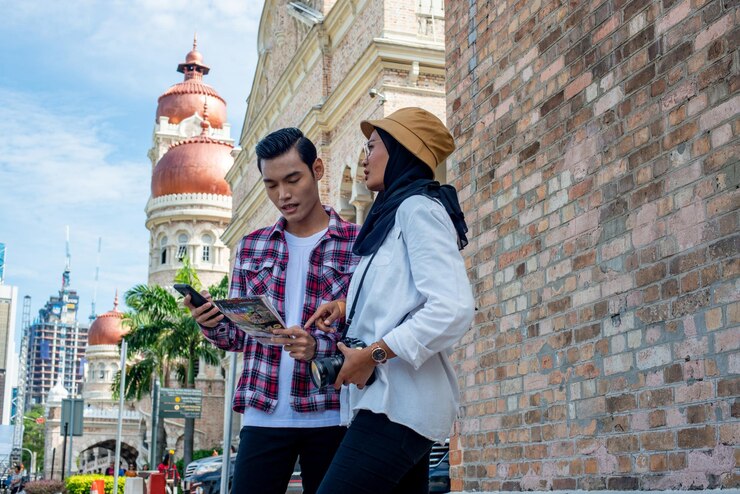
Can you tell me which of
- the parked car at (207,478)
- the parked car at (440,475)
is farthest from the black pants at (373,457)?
the parked car at (207,478)

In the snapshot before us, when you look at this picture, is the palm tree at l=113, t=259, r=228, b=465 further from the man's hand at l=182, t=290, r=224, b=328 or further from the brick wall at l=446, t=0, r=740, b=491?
the man's hand at l=182, t=290, r=224, b=328

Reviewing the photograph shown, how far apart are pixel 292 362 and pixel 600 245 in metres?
2.28

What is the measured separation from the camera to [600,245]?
5480 millimetres

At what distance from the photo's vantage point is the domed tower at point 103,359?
8031cm

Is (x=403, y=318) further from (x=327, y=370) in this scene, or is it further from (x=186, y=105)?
(x=186, y=105)

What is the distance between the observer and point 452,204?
3.31 m

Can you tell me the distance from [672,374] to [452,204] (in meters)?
2.09

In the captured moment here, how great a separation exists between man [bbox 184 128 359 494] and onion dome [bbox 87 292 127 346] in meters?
80.0

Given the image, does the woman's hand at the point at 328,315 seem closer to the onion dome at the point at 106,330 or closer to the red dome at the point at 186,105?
the red dome at the point at 186,105

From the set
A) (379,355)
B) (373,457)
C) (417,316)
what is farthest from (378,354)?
(373,457)

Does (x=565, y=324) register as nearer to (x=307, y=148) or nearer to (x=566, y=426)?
(x=566, y=426)

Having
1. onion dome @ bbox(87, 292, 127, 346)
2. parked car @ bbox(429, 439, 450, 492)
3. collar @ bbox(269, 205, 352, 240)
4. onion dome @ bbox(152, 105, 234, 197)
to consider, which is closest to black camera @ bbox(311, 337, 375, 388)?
collar @ bbox(269, 205, 352, 240)

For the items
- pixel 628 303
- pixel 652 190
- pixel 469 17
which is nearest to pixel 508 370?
pixel 628 303

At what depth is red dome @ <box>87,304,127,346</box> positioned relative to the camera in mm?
81875
